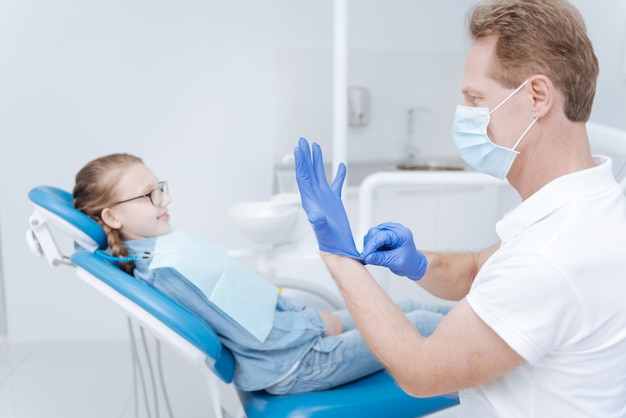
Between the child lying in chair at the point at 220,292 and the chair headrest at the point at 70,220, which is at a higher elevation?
the chair headrest at the point at 70,220

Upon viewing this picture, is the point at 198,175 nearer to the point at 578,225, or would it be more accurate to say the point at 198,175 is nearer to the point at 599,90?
the point at 599,90

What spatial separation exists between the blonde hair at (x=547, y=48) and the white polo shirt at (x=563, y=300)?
0.13 metres

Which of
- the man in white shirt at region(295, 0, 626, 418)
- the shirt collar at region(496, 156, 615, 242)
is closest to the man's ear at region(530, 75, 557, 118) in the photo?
the man in white shirt at region(295, 0, 626, 418)

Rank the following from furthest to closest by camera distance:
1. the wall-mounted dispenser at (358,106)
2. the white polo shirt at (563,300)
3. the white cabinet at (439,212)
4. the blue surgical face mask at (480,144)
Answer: the wall-mounted dispenser at (358,106), the white cabinet at (439,212), the blue surgical face mask at (480,144), the white polo shirt at (563,300)

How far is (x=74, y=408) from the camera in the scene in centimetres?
234

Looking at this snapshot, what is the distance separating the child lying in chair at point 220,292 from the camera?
1.43 meters

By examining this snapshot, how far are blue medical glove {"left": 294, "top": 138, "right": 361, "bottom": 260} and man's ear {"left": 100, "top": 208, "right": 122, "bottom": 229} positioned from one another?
0.70 meters

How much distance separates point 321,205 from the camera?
102 cm

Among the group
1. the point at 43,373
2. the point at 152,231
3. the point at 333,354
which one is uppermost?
the point at 152,231

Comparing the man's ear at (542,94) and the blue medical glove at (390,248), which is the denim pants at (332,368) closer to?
the blue medical glove at (390,248)

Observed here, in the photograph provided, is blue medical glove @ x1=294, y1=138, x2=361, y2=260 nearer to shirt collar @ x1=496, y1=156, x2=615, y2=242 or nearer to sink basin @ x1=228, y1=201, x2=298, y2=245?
shirt collar @ x1=496, y1=156, x2=615, y2=242

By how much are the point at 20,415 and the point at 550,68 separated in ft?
7.72

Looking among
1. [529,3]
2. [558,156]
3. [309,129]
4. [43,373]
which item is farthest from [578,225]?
[43,373]

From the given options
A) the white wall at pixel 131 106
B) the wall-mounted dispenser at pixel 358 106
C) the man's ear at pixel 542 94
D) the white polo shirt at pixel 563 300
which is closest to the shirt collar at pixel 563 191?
the white polo shirt at pixel 563 300
